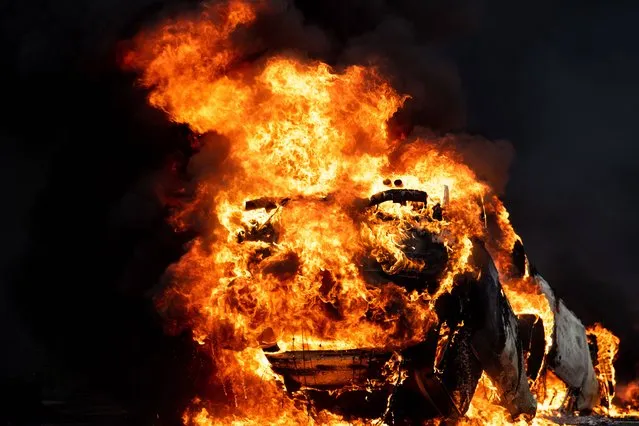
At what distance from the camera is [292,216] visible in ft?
34.4

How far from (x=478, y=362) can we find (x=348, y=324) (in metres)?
2.66

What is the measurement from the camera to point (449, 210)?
12.2 m

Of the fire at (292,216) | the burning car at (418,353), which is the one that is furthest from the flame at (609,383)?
the burning car at (418,353)

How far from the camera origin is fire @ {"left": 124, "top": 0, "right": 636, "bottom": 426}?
33.4 feet

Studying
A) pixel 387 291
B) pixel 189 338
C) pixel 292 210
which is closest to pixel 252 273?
pixel 292 210

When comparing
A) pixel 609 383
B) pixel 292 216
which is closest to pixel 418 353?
pixel 292 216

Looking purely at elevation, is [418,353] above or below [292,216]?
below

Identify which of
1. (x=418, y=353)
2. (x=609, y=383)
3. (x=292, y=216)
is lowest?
(x=418, y=353)

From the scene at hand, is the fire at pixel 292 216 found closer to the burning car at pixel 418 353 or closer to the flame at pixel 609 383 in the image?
the burning car at pixel 418 353

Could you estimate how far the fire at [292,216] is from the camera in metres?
10.2

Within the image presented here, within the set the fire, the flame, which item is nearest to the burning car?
the fire

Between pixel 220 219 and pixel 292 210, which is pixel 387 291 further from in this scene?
pixel 220 219

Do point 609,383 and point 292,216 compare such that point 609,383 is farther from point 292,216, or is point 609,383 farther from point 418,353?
point 292,216

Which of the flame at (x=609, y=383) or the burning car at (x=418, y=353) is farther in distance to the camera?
the flame at (x=609, y=383)
